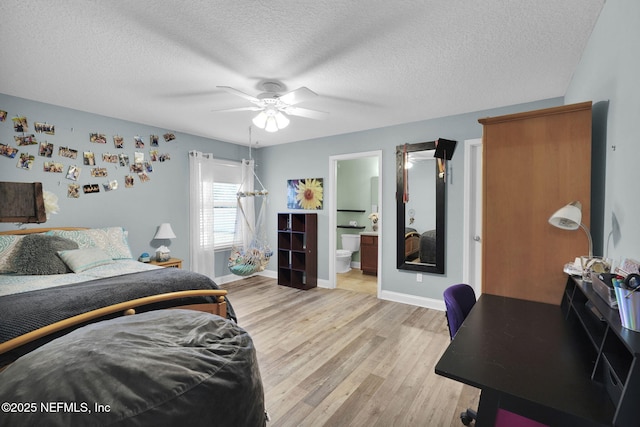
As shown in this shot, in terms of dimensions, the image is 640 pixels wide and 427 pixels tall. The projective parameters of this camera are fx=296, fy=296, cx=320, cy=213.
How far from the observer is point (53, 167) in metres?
3.32

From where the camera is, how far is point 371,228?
6258 mm

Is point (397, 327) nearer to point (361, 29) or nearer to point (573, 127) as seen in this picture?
point (573, 127)

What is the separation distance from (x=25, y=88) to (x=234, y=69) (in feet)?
7.16

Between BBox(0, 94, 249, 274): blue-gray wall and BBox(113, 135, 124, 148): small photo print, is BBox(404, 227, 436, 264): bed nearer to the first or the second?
BBox(0, 94, 249, 274): blue-gray wall

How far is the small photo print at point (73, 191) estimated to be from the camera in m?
3.44

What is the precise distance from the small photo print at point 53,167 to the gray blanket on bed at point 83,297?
183 cm

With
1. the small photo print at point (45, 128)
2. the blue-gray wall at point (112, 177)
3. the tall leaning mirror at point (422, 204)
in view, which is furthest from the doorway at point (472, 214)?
the small photo print at point (45, 128)

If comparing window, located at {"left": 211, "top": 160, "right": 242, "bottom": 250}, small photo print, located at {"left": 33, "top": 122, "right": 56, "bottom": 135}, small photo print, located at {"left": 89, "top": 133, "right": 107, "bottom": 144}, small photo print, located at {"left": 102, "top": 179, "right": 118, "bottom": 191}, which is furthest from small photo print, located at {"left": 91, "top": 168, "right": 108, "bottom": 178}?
window, located at {"left": 211, "top": 160, "right": 242, "bottom": 250}

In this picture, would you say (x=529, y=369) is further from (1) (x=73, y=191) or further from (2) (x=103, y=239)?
(1) (x=73, y=191)

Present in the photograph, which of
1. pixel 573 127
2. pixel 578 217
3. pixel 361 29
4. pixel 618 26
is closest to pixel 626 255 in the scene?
pixel 578 217

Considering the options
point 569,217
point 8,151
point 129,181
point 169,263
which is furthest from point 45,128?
point 569,217

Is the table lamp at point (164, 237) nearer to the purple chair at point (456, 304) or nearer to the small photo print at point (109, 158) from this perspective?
the small photo print at point (109, 158)

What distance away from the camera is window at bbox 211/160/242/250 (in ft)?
16.3

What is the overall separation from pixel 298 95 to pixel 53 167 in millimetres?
2993
